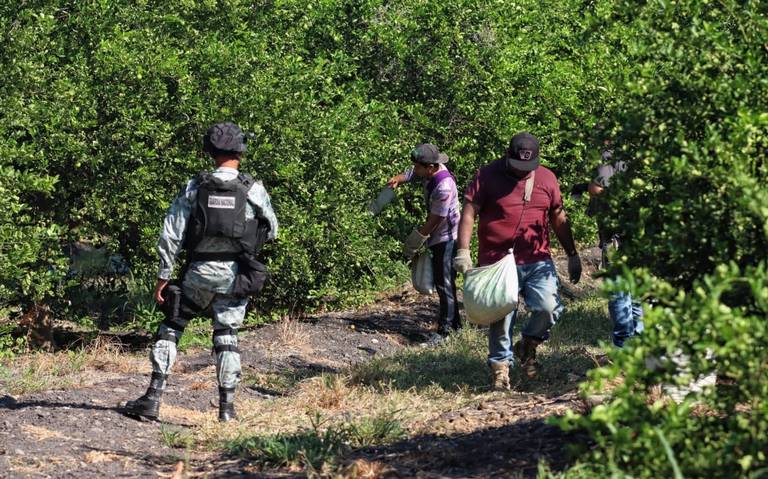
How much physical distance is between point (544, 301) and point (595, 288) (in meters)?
6.07

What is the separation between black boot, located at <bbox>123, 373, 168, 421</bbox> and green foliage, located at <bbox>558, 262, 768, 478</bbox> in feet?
11.8

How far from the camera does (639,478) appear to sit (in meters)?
4.43

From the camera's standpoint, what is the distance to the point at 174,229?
7.33 meters

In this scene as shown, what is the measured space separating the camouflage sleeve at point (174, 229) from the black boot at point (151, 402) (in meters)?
0.62

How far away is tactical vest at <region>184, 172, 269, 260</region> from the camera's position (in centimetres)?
726

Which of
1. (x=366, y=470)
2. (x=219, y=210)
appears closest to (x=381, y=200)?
(x=219, y=210)

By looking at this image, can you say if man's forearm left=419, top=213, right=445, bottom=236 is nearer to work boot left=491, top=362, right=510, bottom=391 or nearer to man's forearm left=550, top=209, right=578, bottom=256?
man's forearm left=550, top=209, right=578, bottom=256

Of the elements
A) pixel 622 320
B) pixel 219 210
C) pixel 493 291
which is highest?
pixel 219 210

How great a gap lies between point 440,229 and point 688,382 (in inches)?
245

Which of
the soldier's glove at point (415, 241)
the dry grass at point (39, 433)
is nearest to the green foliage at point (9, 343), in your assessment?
the dry grass at point (39, 433)

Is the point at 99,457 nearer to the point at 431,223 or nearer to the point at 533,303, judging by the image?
the point at 533,303

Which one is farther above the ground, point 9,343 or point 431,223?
point 431,223

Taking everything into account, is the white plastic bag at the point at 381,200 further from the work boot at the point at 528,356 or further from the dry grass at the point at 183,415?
the dry grass at the point at 183,415

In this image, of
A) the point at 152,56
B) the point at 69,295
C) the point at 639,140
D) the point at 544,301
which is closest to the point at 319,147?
the point at 152,56
